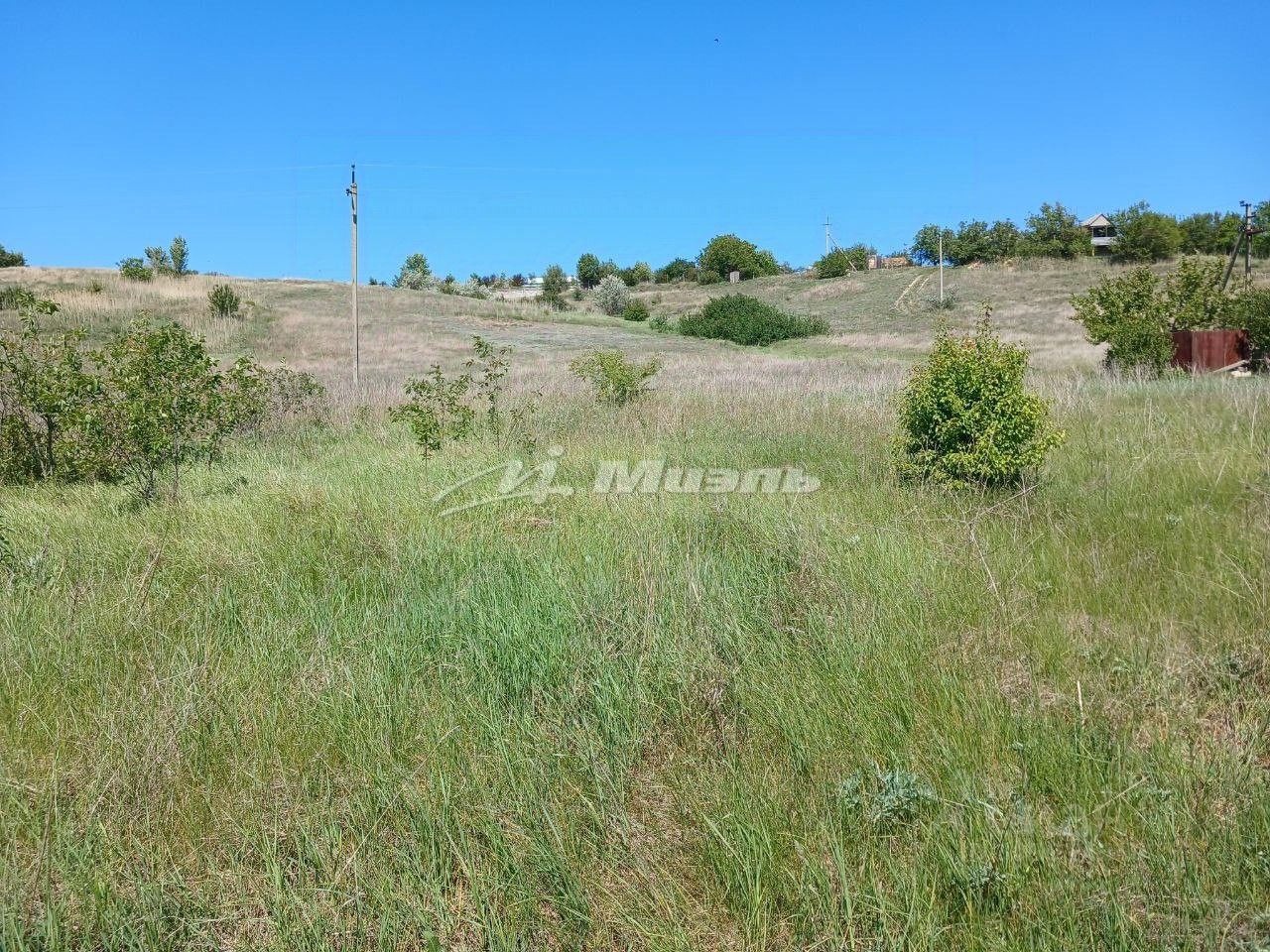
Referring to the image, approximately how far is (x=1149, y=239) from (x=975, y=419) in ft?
216

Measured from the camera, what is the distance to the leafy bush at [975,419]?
5.71m

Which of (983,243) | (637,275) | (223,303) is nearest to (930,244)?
(983,243)

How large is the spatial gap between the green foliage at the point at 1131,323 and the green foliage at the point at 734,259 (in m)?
67.2

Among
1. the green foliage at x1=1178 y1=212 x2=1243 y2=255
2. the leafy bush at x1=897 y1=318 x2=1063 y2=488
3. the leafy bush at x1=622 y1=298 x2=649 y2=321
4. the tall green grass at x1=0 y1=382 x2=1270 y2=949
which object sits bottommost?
the tall green grass at x1=0 y1=382 x2=1270 y2=949

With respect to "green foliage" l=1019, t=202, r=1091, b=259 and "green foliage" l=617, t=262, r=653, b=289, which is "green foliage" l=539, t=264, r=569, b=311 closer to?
"green foliage" l=617, t=262, r=653, b=289

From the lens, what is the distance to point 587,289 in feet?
264

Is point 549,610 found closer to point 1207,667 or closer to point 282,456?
point 1207,667

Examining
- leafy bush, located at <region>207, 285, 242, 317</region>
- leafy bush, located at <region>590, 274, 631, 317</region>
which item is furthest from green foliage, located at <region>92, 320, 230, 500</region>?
leafy bush, located at <region>590, 274, 631, 317</region>

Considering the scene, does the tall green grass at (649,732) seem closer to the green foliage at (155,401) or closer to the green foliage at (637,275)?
the green foliage at (155,401)

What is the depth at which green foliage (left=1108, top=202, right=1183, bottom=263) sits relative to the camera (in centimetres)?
5725

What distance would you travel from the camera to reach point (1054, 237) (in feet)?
223

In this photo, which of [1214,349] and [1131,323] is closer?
[1214,349]

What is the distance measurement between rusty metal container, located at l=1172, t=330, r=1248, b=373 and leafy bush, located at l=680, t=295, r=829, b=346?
25.9 metres

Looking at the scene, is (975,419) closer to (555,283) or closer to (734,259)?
(555,283)
